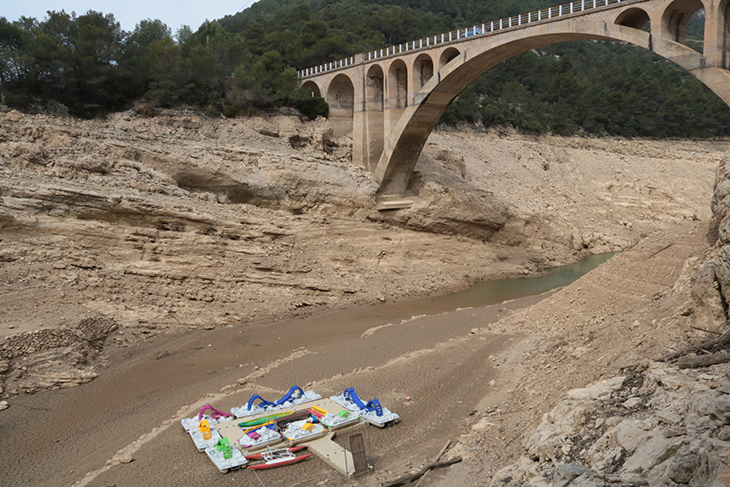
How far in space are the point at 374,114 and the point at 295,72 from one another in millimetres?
7245

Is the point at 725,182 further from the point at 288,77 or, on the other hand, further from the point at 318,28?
the point at 318,28

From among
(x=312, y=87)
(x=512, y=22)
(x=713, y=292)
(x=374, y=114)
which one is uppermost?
(x=512, y=22)

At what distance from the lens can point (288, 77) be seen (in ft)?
110

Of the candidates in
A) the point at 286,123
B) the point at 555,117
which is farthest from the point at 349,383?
the point at 555,117

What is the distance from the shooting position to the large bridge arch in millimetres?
18922

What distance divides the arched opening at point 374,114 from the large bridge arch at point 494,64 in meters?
0.87

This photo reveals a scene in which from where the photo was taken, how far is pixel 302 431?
11.0 meters

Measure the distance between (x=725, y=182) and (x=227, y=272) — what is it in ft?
52.2

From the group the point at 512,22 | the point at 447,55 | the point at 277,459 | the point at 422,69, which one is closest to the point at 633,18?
the point at 512,22

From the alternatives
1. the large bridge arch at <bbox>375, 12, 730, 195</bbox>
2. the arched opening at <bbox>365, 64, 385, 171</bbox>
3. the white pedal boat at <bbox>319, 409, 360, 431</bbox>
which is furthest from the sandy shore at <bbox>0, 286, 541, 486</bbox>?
the arched opening at <bbox>365, 64, 385, 171</bbox>

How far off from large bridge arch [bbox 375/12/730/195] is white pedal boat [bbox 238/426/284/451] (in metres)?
17.2

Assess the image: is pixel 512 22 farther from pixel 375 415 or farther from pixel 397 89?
pixel 375 415

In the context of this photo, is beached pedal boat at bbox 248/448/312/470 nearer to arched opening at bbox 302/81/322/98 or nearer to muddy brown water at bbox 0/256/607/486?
muddy brown water at bbox 0/256/607/486

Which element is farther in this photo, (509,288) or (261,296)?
(509,288)
